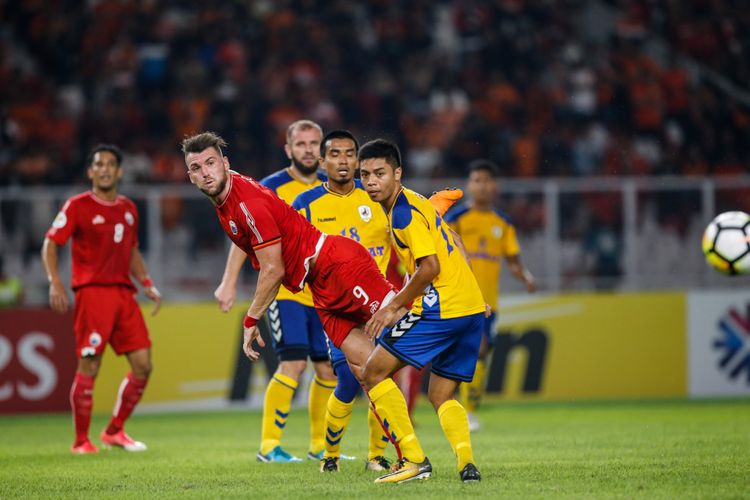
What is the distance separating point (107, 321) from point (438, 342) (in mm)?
4064

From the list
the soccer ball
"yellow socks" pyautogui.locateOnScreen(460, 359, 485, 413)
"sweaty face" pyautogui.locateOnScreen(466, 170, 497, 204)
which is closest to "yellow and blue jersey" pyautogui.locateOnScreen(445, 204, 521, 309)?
"sweaty face" pyautogui.locateOnScreen(466, 170, 497, 204)

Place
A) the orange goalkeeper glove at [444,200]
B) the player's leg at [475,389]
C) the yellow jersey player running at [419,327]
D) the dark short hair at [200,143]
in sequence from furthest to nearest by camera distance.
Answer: the player's leg at [475,389]
the orange goalkeeper glove at [444,200]
the dark short hair at [200,143]
the yellow jersey player running at [419,327]

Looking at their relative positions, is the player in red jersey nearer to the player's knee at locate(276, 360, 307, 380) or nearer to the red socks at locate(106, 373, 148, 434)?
the red socks at locate(106, 373, 148, 434)

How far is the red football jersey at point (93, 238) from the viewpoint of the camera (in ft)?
33.3

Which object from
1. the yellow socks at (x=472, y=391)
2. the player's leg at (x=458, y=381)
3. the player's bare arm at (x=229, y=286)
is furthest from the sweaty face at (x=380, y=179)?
the yellow socks at (x=472, y=391)

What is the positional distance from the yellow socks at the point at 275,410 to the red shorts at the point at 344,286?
171cm

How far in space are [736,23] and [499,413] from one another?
35.3ft

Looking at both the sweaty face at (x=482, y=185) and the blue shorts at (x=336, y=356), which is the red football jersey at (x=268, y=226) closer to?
the blue shorts at (x=336, y=356)

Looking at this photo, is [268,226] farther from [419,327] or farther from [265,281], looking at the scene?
[419,327]

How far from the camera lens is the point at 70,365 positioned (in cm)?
1428

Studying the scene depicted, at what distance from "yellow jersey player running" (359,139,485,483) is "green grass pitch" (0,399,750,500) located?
258 mm

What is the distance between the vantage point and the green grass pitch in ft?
22.5

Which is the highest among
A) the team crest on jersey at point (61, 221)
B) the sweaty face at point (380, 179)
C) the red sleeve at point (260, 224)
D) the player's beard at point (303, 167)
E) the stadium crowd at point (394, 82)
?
the stadium crowd at point (394, 82)

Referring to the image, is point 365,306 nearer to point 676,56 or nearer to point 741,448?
point 741,448
